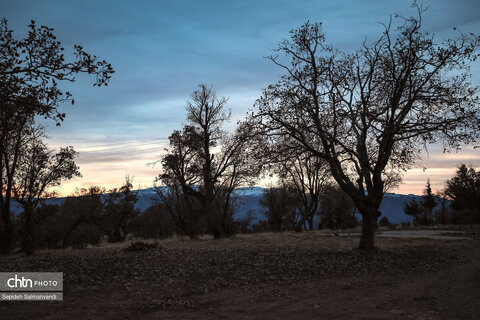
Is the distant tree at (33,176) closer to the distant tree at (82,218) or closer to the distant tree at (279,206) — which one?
the distant tree at (82,218)

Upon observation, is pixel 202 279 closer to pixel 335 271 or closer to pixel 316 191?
pixel 335 271

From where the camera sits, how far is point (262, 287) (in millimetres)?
11258

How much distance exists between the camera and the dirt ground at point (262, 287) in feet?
27.2

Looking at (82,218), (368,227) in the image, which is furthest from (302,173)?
(82,218)

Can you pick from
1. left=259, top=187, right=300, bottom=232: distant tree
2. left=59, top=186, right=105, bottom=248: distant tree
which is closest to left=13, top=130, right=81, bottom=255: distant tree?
left=59, top=186, right=105, bottom=248: distant tree

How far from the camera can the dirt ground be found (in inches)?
326

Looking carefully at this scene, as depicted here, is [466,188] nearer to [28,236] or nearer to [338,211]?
[338,211]

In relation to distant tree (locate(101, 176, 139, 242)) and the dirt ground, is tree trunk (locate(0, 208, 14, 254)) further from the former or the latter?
distant tree (locate(101, 176, 139, 242))

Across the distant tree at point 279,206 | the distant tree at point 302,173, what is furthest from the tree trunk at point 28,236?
the distant tree at point 279,206

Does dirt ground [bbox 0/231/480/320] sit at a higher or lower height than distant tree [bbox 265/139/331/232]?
lower

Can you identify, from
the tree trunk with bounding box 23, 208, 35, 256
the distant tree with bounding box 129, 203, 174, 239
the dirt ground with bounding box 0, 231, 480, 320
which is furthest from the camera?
the distant tree with bounding box 129, 203, 174, 239

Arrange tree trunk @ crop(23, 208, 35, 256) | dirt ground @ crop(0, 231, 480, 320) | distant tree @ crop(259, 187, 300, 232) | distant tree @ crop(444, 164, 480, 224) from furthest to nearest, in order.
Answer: distant tree @ crop(259, 187, 300, 232) → distant tree @ crop(444, 164, 480, 224) → tree trunk @ crop(23, 208, 35, 256) → dirt ground @ crop(0, 231, 480, 320)

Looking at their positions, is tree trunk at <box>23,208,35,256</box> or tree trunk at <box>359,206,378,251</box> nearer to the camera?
tree trunk at <box>359,206,378,251</box>

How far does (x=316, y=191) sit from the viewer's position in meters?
43.7
